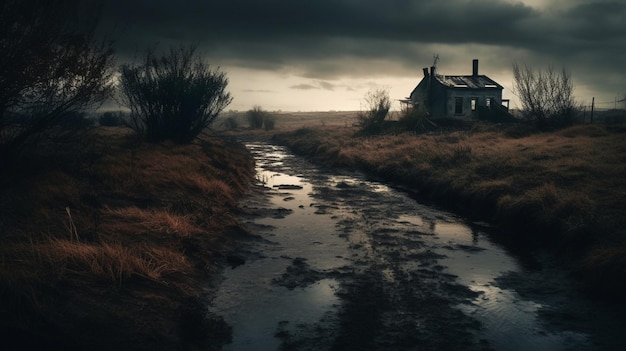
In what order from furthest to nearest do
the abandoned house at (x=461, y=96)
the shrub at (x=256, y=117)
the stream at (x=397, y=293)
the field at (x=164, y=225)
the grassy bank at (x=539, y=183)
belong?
the shrub at (x=256, y=117), the abandoned house at (x=461, y=96), the grassy bank at (x=539, y=183), the stream at (x=397, y=293), the field at (x=164, y=225)

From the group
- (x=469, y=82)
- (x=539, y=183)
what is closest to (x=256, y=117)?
(x=469, y=82)

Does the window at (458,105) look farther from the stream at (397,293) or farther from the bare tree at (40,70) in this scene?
the bare tree at (40,70)

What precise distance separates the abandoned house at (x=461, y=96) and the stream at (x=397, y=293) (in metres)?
27.3

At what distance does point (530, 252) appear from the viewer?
28.9 ft

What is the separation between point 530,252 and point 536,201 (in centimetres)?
208

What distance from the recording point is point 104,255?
228 inches

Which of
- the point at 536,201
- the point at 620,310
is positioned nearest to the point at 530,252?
the point at 536,201

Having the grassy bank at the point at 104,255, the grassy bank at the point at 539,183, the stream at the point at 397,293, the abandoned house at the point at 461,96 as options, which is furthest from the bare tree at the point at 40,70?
the abandoned house at the point at 461,96

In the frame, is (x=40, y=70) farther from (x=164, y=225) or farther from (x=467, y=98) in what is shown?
(x=467, y=98)

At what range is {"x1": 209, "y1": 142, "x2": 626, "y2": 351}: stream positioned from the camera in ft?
17.1

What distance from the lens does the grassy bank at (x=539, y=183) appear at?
7.92 meters

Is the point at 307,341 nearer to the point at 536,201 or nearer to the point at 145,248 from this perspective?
the point at 145,248

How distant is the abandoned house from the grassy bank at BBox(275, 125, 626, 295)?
12.1 meters

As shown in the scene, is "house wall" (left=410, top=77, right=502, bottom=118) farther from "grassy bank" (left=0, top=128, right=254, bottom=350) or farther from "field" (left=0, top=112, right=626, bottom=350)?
"grassy bank" (left=0, top=128, right=254, bottom=350)
